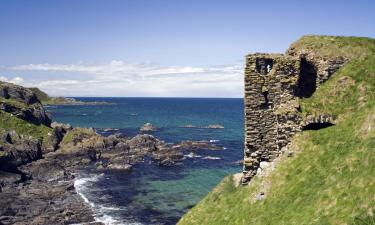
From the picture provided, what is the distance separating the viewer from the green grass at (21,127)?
112 meters

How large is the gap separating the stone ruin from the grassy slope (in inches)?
34.6

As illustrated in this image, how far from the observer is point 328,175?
60.2ft

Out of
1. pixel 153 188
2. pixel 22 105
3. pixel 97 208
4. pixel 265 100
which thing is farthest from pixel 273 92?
pixel 22 105

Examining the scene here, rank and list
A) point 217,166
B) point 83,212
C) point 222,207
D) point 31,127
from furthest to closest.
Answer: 1. point 31,127
2. point 217,166
3. point 83,212
4. point 222,207

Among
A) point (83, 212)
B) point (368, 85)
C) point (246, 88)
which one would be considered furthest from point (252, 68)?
point (83, 212)

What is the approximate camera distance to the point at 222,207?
23875 millimetres

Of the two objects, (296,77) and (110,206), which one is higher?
(296,77)

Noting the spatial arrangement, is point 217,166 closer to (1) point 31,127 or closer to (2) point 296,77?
(1) point 31,127

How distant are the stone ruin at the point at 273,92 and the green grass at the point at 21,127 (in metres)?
97.2

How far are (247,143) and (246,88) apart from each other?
3.17m

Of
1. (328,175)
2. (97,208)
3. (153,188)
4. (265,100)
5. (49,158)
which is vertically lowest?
(97,208)

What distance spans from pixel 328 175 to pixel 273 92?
6.96m

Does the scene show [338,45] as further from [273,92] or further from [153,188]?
[153,188]

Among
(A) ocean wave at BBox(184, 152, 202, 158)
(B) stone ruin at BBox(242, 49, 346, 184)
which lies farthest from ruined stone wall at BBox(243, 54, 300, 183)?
(A) ocean wave at BBox(184, 152, 202, 158)
